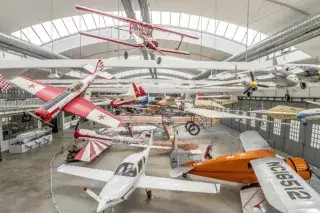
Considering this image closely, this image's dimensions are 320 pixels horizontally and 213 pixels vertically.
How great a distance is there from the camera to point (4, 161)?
1102cm

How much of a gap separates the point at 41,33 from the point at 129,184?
1457 centimetres

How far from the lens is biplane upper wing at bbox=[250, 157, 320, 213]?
11.1 feet

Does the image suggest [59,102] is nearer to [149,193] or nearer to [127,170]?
[127,170]

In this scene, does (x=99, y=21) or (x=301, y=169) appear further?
(x=99, y=21)

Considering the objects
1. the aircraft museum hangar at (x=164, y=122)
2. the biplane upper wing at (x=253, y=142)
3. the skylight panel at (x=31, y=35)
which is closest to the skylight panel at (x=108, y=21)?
the aircraft museum hangar at (x=164, y=122)

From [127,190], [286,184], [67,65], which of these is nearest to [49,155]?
[67,65]

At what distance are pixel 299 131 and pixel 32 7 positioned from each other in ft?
51.1

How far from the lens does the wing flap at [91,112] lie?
5.75 m

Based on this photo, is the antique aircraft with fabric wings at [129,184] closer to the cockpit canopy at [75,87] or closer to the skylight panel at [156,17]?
the cockpit canopy at [75,87]

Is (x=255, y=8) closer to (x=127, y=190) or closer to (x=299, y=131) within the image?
(x=299, y=131)

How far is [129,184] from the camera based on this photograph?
18.1 ft

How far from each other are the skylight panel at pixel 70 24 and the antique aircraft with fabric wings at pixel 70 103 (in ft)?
32.2

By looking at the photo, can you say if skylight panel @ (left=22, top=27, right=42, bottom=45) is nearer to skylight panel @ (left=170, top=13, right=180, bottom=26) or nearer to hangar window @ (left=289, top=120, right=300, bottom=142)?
skylight panel @ (left=170, top=13, right=180, bottom=26)

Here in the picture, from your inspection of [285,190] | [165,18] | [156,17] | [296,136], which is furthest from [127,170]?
[165,18]
